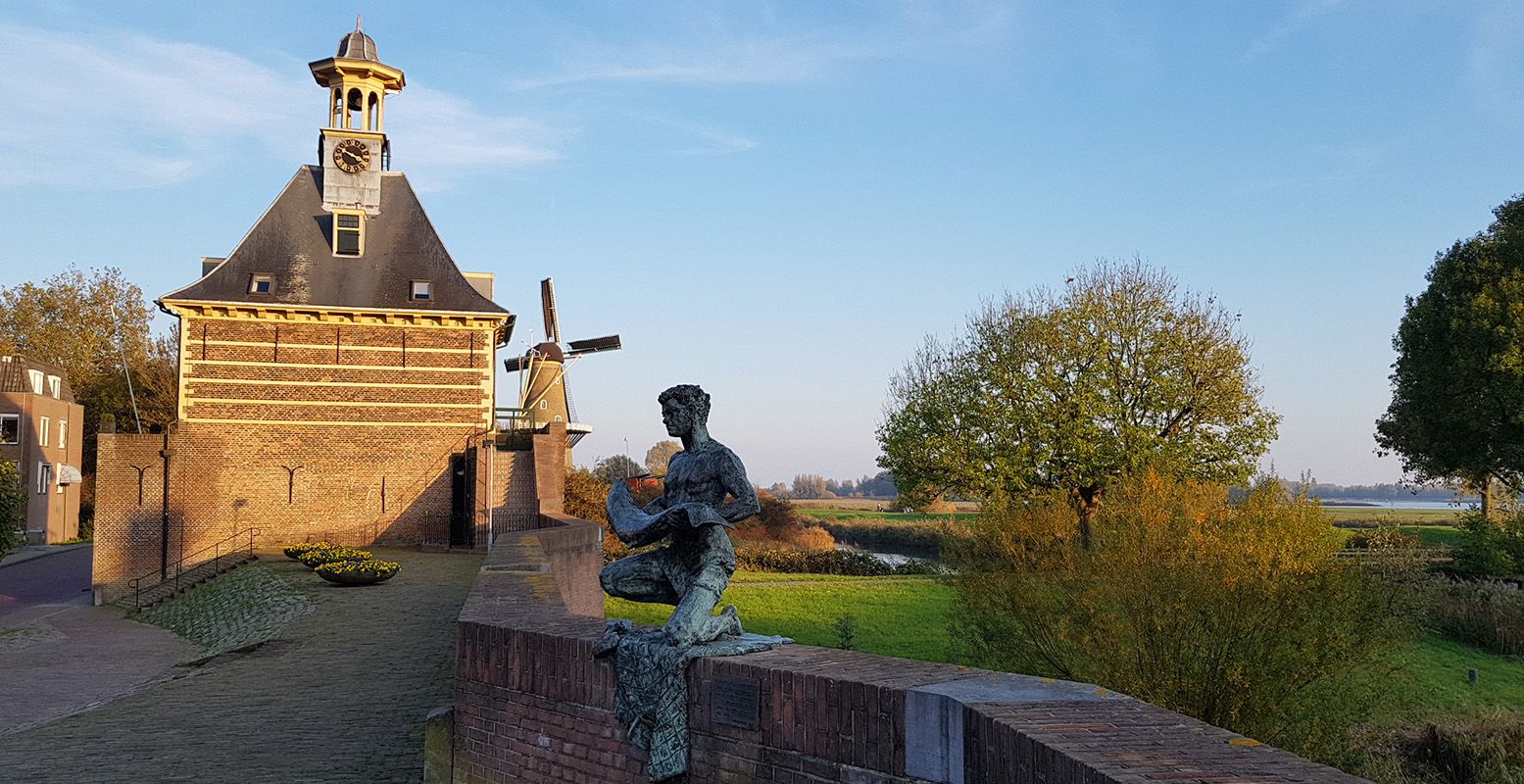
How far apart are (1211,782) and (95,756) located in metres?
10.9

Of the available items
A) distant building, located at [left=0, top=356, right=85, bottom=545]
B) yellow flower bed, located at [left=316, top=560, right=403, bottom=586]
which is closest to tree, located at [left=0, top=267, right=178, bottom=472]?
distant building, located at [left=0, top=356, right=85, bottom=545]

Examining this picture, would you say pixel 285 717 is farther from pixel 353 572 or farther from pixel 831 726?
pixel 353 572

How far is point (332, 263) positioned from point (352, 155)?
351 cm

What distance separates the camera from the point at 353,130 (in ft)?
106

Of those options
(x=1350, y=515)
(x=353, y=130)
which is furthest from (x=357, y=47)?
(x=1350, y=515)

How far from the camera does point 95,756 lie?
413 inches

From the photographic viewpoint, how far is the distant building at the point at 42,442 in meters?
46.0

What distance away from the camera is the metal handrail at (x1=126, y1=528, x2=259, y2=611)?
88.8ft

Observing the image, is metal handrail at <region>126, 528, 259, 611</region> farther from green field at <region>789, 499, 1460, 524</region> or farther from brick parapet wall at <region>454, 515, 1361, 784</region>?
brick parapet wall at <region>454, 515, 1361, 784</region>

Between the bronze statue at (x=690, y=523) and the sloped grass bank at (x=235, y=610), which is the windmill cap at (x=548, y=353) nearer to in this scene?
the sloped grass bank at (x=235, y=610)

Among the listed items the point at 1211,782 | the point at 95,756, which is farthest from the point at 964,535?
the point at 1211,782

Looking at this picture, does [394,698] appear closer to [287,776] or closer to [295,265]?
[287,776]

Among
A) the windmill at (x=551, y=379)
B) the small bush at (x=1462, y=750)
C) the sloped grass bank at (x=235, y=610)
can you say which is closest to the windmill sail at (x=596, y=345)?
the windmill at (x=551, y=379)

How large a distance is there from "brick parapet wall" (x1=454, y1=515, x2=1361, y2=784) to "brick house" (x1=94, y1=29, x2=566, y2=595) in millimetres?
21656
